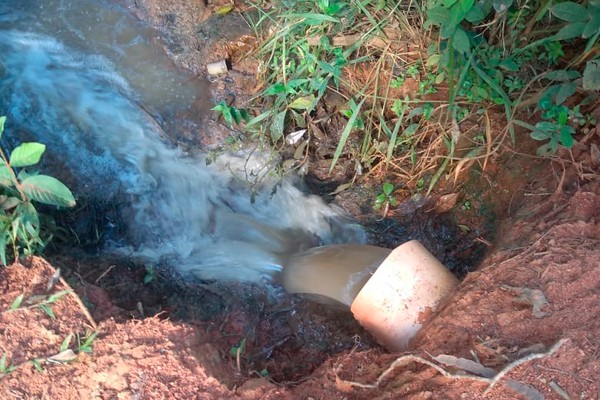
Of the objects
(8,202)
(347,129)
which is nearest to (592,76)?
(347,129)

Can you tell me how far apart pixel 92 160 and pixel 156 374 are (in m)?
1.79

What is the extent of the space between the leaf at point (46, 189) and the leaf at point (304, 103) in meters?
1.34

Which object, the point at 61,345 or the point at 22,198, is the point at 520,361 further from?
the point at 22,198

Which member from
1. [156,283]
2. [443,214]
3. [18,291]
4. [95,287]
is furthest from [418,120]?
[18,291]

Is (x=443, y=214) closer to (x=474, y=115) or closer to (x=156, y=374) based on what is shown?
(x=474, y=115)

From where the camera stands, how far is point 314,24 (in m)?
2.95

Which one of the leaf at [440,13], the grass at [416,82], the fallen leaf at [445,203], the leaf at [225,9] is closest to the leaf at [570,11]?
the grass at [416,82]

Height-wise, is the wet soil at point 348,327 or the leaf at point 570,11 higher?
the leaf at point 570,11

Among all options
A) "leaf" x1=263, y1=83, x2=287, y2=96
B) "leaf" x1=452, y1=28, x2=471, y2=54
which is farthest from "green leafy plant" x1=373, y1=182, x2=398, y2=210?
"leaf" x1=452, y1=28, x2=471, y2=54

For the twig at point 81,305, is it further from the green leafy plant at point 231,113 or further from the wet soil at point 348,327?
the green leafy plant at point 231,113

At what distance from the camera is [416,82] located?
2.96 metres

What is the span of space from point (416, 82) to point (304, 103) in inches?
23.4

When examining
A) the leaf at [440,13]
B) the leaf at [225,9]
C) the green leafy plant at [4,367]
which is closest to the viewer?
the green leafy plant at [4,367]

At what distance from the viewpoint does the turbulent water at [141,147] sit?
3.11 m
